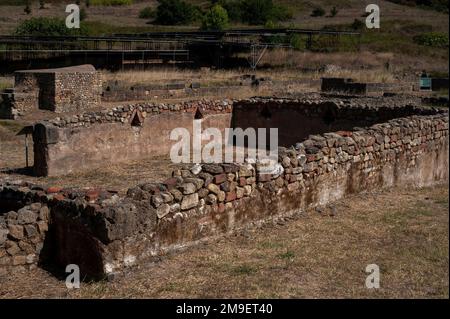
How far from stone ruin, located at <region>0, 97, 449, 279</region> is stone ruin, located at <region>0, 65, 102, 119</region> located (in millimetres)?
6724

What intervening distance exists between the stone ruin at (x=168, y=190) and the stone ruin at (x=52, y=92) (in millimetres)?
6724

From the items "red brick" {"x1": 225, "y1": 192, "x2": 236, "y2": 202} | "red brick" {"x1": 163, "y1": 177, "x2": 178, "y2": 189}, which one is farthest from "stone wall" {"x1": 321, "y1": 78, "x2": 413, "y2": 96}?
"red brick" {"x1": 163, "y1": 177, "x2": 178, "y2": 189}

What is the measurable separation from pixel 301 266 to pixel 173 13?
64395mm

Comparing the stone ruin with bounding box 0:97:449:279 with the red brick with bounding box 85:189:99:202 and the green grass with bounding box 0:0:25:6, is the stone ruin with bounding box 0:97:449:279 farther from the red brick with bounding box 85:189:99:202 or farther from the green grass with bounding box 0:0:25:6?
the green grass with bounding box 0:0:25:6

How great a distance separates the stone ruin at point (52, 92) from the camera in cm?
1878

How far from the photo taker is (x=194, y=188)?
647cm

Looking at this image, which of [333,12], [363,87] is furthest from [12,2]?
[363,87]

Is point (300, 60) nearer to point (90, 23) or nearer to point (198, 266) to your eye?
point (90, 23)

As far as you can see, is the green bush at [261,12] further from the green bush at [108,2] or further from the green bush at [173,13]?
the green bush at [108,2]

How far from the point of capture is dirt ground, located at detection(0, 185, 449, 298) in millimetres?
5285

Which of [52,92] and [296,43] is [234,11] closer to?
[296,43]
